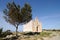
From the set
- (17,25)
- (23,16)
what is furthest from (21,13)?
(17,25)

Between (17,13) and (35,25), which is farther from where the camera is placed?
(35,25)

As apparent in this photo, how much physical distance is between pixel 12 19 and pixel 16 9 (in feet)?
8.22

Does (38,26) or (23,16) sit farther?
(38,26)

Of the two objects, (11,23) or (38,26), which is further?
(38,26)

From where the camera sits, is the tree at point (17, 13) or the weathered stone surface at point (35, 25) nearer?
the tree at point (17, 13)

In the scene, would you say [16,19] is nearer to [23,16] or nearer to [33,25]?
[23,16]

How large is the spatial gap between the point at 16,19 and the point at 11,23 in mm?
2166

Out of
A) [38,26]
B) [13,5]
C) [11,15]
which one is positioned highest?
[13,5]

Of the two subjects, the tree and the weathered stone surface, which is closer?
the tree

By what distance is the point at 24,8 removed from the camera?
28016mm

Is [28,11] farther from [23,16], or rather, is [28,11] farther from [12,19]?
[12,19]

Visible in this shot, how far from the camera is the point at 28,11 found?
28609mm

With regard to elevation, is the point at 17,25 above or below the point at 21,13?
below

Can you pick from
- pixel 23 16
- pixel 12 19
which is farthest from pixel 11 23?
pixel 23 16
